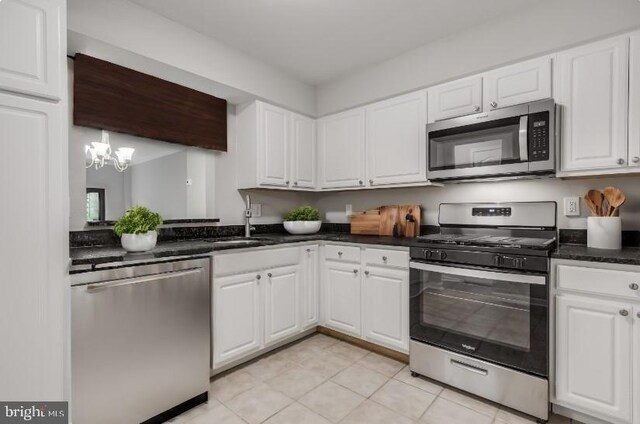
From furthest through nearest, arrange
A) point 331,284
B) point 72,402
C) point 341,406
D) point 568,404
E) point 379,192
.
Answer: point 379,192, point 331,284, point 341,406, point 568,404, point 72,402

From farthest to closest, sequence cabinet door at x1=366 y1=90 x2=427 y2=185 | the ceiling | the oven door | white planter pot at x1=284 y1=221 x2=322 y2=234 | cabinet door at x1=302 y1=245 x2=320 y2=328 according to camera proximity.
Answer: white planter pot at x1=284 y1=221 x2=322 y2=234 → cabinet door at x1=302 y1=245 x2=320 y2=328 → cabinet door at x1=366 y1=90 x2=427 y2=185 → the ceiling → the oven door

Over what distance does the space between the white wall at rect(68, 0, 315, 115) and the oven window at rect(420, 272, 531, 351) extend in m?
2.14

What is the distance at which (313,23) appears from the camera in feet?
7.48

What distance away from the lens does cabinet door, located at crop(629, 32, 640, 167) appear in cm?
176

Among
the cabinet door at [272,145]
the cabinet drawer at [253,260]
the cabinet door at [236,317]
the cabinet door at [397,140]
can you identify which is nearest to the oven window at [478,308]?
the cabinet door at [397,140]

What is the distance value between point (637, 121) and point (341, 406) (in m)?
2.36

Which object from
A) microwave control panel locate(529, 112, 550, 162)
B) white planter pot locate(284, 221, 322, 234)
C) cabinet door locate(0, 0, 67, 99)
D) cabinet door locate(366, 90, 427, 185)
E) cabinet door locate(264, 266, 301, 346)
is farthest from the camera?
white planter pot locate(284, 221, 322, 234)

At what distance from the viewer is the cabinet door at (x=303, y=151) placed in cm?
315

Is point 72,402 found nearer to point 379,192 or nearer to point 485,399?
point 485,399

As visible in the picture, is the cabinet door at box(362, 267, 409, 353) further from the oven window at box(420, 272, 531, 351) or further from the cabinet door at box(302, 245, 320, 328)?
the cabinet door at box(302, 245, 320, 328)

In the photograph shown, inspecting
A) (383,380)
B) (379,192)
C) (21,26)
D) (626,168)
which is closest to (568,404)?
(383,380)

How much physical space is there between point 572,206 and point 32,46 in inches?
123

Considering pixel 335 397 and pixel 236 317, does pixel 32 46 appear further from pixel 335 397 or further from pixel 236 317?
pixel 335 397

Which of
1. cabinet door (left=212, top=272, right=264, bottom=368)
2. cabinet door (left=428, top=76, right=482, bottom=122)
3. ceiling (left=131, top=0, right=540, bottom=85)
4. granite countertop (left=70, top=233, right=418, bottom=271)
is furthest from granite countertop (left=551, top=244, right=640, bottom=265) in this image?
cabinet door (left=212, top=272, right=264, bottom=368)
